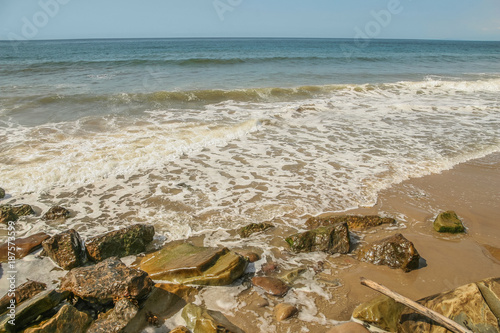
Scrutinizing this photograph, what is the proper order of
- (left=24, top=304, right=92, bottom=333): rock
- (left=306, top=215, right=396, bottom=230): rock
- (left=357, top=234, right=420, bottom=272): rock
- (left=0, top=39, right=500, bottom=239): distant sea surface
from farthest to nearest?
1. (left=0, top=39, right=500, bottom=239): distant sea surface
2. (left=306, top=215, right=396, bottom=230): rock
3. (left=357, top=234, right=420, bottom=272): rock
4. (left=24, top=304, right=92, bottom=333): rock

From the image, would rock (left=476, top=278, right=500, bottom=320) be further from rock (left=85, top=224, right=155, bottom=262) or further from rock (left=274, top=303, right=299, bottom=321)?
rock (left=85, top=224, right=155, bottom=262)

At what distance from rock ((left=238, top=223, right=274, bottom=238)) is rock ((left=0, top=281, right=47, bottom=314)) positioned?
2.46 meters

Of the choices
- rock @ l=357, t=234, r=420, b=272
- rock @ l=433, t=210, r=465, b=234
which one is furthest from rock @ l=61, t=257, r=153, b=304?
rock @ l=433, t=210, r=465, b=234

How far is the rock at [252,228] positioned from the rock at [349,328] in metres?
1.91

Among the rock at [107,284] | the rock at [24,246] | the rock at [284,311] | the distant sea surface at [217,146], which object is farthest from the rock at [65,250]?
the rock at [284,311]

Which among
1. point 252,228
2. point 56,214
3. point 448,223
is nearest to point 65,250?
point 56,214

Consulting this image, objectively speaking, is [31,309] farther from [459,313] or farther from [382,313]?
[459,313]

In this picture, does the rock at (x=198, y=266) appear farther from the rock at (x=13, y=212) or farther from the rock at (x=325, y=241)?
the rock at (x=13, y=212)

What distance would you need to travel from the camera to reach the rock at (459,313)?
2510 millimetres

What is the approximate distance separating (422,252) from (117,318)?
3737 mm

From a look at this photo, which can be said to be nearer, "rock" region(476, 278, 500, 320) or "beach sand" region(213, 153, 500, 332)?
"rock" region(476, 278, 500, 320)

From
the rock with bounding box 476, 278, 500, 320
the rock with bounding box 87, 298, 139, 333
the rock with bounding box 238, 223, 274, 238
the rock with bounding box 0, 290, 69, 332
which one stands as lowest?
the rock with bounding box 238, 223, 274, 238

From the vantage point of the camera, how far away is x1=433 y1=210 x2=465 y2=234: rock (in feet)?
15.0

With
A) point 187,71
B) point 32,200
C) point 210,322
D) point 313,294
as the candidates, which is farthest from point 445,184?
point 187,71
